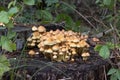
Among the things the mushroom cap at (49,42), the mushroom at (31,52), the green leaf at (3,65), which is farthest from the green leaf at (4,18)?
the mushroom at (31,52)

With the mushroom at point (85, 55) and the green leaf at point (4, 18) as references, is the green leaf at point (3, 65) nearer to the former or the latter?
the green leaf at point (4, 18)

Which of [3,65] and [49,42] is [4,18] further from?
[49,42]

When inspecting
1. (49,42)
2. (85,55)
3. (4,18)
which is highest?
(4,18)

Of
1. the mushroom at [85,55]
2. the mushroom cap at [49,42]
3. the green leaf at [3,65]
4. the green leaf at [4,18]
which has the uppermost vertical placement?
the green leaf at [4,18]

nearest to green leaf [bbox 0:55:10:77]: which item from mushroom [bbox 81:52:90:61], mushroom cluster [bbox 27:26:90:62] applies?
mushroom cluster [bbox 27:26:90:62]

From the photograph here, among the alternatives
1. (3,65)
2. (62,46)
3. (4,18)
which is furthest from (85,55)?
(4,18)

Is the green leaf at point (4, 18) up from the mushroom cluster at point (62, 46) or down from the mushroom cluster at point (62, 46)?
up

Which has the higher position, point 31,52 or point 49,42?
point 49,42

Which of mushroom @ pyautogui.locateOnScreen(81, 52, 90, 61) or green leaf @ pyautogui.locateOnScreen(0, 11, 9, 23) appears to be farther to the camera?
mushroom @ pyautogui.locateOnScreen(81, 52, 90, 61)

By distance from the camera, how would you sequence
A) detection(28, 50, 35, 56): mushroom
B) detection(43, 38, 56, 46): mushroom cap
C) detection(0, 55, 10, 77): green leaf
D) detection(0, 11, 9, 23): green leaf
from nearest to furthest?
detection(0, 11, 9, 23): green leaf, detection(0, 55, 10, 77): green leaf, detection(43, 38, 56, 46): mushroom cap, detection(28, 50, 35, 56): mushroom

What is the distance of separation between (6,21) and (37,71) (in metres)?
0.74

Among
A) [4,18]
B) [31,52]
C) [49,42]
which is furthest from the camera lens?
[31,52]

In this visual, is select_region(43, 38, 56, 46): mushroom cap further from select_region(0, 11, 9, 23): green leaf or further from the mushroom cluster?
select_region(0, 11, 9, 23): green leaf

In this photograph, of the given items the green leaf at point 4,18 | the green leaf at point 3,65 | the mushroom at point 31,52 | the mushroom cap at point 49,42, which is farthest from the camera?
the mushroom at point 31,52
